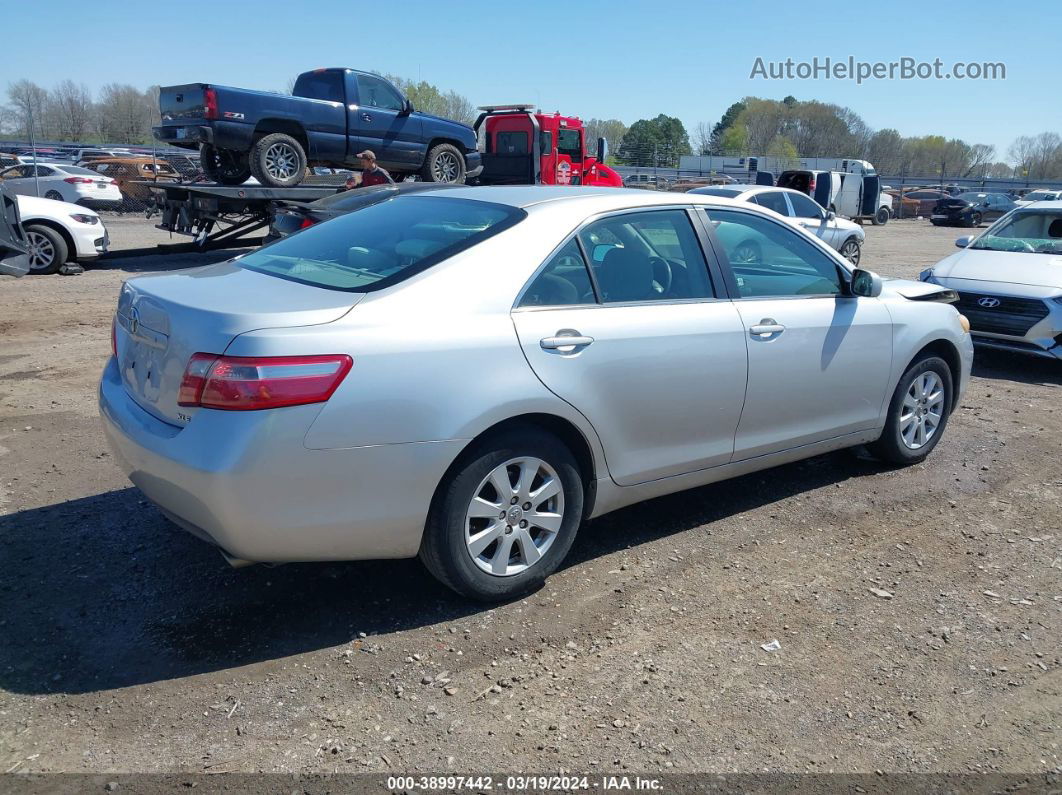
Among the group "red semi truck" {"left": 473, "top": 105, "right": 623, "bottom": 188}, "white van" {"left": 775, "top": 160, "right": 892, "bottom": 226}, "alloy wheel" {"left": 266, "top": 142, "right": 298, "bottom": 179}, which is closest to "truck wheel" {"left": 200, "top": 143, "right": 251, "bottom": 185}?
"alloy wheel" {"left": 266, "top": 142, "right": 298, "bottom": 179}

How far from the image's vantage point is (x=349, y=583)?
396 cm

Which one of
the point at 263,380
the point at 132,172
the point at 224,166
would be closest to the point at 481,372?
the point at 263,380

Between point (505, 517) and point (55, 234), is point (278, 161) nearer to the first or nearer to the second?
point (55, 234)

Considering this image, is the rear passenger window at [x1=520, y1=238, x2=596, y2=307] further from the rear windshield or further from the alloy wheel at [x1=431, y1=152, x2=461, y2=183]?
the alloy wheel at [x1=431, y1=152, x2=461, y2=183]

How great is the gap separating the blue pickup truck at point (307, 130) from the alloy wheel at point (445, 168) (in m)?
0.02

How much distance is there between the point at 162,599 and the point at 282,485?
3.53 feet

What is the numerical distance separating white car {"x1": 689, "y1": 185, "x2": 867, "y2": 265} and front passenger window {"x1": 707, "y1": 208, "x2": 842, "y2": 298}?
971 cm

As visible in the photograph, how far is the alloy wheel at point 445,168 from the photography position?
1741 centimetres

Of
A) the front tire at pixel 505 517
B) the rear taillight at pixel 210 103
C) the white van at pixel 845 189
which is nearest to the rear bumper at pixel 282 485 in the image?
the front tire at pixel 505 517

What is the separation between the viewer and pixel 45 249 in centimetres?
1319

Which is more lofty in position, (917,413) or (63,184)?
(63,184)

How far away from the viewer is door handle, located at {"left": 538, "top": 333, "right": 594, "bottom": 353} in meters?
3.69

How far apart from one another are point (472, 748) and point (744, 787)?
2.78ft

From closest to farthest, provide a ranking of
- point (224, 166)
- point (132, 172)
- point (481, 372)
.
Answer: point (481, 372), point (224, 166), point (132, 172)
